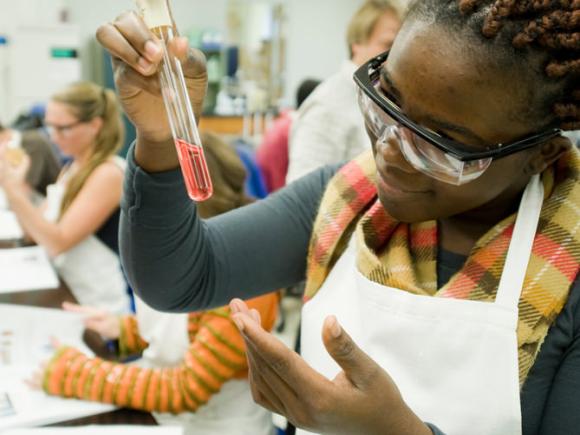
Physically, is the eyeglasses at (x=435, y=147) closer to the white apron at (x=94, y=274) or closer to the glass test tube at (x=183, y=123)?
the glass test tube at (x=183, y=123)

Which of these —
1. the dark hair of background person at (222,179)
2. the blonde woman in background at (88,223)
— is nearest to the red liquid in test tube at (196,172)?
the dark hair of background person at (222,179)

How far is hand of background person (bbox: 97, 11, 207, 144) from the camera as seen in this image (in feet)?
2.31

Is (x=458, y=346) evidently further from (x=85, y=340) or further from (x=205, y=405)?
(x=85, y=340)

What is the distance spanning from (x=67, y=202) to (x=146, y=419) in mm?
1275

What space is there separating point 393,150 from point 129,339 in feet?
3.30

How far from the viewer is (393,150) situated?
0.76 metres

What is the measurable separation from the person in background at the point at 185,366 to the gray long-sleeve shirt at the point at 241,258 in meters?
0.35

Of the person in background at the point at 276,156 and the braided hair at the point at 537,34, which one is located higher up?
the braided hair at the point at 537,34

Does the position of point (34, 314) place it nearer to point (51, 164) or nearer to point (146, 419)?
point (146, 419)

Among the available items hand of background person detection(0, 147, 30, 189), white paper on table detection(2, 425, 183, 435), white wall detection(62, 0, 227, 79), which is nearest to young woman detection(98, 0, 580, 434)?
white paper on table detection(2, 425, 183, 435)

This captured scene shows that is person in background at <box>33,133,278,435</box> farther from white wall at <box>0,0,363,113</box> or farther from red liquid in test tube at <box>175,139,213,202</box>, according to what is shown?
white wall at <box>0,0,363,113</box>

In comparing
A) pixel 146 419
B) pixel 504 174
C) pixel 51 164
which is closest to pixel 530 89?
pixel 504 174

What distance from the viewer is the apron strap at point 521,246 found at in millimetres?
776

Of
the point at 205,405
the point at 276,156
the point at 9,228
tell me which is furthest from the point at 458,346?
the point at 276,156
